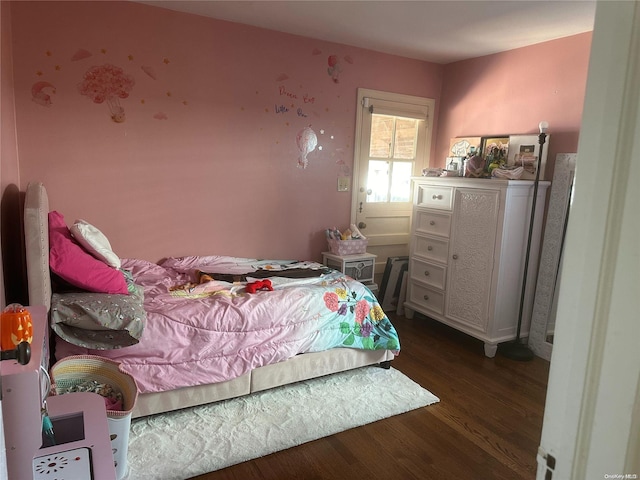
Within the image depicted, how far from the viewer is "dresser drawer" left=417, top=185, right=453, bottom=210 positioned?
144 inches

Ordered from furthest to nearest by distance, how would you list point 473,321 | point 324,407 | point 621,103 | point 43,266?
point 473,321
point 324,407
point 43,266
point 621,103

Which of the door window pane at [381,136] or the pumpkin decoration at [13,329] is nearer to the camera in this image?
the pumpkin decoration at [13,329]

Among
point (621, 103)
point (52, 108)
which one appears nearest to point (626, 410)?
point (621, 103)

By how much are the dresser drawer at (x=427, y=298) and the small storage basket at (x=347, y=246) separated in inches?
24.1

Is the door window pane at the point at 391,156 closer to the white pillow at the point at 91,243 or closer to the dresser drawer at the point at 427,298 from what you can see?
the dresser drawer at the point at 427,298

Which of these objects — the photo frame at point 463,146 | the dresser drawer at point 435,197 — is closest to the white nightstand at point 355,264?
the dresser drawer at point 435,197

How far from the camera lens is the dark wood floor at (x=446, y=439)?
206 cm

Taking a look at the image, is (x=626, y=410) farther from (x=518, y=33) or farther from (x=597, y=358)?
(x=518, y=33)

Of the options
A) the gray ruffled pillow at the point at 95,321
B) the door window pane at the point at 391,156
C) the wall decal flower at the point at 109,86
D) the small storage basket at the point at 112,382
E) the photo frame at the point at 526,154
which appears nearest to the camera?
the small storage basket at the point at 112,382

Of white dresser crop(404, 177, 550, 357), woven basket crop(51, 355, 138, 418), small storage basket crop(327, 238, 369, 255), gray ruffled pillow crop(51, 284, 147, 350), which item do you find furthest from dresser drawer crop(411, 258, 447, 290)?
woven basket crop(51, 355, 138, 418)

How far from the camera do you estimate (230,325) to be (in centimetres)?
245

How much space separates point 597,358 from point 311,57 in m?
3.48

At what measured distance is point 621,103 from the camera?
1.82ft

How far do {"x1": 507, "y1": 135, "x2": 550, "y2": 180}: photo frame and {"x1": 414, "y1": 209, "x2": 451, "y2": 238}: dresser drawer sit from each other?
2.18 feet
